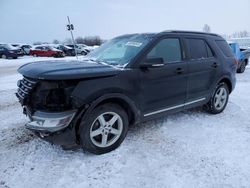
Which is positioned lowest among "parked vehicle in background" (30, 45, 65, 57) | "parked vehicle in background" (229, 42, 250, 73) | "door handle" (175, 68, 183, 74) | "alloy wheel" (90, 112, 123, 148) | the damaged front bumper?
"parked vehicle in background" (30, 45, 65, 57)

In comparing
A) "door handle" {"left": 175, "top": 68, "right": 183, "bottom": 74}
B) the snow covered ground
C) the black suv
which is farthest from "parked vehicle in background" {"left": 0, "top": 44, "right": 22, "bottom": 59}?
"door handle" {"left": 175, "top": 68, "right": 183, "bottom": 74}

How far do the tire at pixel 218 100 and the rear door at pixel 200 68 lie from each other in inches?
14.1

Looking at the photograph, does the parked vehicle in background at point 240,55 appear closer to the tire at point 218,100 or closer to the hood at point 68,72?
the tire at point 218,100

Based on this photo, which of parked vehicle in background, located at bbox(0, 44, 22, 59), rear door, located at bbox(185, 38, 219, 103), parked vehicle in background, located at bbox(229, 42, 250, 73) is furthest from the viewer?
parked vehicle in background, located at bbox(0, 44, 22, 59)

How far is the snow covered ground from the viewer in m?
3.12

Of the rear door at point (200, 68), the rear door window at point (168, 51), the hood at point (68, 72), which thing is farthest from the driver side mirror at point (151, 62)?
the rear door at point (200, 68)

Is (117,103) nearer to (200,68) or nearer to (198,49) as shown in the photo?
(200,68)

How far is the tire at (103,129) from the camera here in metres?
3.46

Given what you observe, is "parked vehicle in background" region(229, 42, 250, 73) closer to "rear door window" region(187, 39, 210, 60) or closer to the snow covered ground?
"rear door window" region(187, 39, 210, 60)

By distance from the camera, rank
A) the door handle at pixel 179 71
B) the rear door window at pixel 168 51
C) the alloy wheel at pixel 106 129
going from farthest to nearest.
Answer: the door handle at pixel 179 71 → the rear door window at pixel 168 51 → the alloy wheel at pixel 106 129

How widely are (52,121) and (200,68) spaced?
3091mm

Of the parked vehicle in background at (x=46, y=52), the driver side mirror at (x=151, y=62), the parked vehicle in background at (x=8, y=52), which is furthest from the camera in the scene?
the parked vehicle in background at (x=46, y=52)

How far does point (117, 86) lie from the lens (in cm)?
362

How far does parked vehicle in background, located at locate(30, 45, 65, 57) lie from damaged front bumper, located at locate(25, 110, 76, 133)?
92.1 feet
